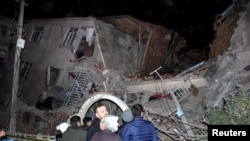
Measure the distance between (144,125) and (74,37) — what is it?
1495 centimetres

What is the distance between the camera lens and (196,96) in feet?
48.9

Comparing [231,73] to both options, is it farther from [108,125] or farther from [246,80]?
[108,125]

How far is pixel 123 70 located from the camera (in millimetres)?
19422

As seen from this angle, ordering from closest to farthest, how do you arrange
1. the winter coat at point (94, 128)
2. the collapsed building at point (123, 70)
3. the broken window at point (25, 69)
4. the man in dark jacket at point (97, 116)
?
the man in dark jacket at point (97, 116)
the winter coat at point (94, 128)
the collapsed building at point (123, 70)
the broken window at point (25, 69)

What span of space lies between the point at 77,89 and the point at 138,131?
12.8 metres

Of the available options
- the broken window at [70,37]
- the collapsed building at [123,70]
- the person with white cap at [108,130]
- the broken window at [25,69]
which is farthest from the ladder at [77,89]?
the person with white cap at [108,130]

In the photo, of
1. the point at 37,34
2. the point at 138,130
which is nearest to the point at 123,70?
the point at 37,34

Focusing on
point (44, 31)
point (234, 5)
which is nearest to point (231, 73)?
point (234, 5)

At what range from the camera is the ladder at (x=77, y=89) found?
17297 millimetres

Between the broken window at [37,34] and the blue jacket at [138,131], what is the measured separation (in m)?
17.0

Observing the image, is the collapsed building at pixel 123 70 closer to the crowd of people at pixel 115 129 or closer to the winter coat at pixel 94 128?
the crowd of people at pixel 115 129

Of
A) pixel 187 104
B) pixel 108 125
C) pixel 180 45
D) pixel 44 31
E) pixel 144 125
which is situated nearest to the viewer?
pixel 108 125

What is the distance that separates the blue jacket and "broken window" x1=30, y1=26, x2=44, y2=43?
1699 cm

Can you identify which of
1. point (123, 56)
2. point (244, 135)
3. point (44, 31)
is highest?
point (44, 31)
